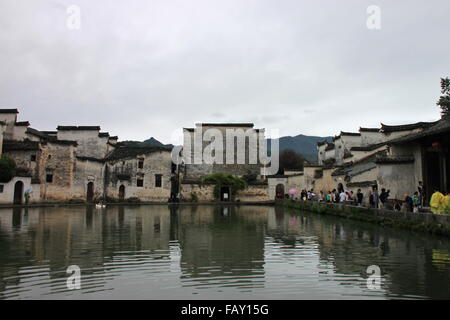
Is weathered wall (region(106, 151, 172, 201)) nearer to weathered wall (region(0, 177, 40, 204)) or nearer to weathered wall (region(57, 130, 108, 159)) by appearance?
weathered wall (region(57, 130, 108, 159))

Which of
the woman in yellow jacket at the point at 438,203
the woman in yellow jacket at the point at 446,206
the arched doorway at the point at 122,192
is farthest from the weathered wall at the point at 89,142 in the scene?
the woman in yellow jacket at the point at 446,206

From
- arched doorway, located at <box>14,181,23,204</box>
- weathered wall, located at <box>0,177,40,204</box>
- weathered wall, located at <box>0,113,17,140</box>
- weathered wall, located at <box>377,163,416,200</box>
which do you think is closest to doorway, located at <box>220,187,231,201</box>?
weathered wall, located at <box>0,177,40,204</box>

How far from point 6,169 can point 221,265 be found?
2378 cm

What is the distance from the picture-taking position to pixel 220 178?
37.7 m

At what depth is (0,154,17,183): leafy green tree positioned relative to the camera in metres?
25.8

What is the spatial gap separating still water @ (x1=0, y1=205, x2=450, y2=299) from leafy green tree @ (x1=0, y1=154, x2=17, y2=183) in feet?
52.6

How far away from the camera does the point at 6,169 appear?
2591 cm

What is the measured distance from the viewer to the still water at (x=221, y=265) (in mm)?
5504

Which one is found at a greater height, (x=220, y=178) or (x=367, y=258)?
(x=220, y=178)

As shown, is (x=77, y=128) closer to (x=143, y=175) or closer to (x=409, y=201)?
(x=143, y=175)
